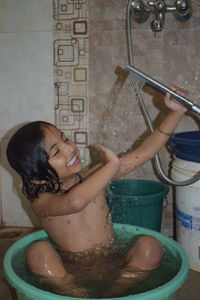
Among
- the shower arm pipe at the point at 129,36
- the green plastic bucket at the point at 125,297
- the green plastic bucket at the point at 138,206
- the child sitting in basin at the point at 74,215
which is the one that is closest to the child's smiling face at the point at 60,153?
the child sitting in basin at the point at 74,215

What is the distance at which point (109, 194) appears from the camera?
1.60m

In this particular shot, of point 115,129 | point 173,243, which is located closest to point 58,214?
point 173,243

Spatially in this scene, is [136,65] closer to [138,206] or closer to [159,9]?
[159,9]

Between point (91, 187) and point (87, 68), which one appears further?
point (87, 68)

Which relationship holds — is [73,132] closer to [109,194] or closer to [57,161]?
[109,194]

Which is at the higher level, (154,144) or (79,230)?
(154,144)

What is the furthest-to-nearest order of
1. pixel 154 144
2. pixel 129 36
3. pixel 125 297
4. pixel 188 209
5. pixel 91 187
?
1. pixel 129 36
2. pixel 188 209
3. pixel 154 144
4. pixel 91 187
5. pixel 125 297

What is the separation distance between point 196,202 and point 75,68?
0.84 meters

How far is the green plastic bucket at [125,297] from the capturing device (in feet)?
2.74

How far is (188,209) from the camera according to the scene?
4.84 feet

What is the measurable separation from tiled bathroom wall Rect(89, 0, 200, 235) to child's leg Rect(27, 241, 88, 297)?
33.0 inches

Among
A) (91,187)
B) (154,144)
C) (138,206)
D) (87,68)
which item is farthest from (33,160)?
(87,68)

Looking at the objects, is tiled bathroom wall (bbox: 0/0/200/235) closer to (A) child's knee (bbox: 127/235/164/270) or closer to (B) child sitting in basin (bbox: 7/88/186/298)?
(B) child sitting in basin (bbox: 7/88/186/298)

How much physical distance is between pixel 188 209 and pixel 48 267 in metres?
0.68
